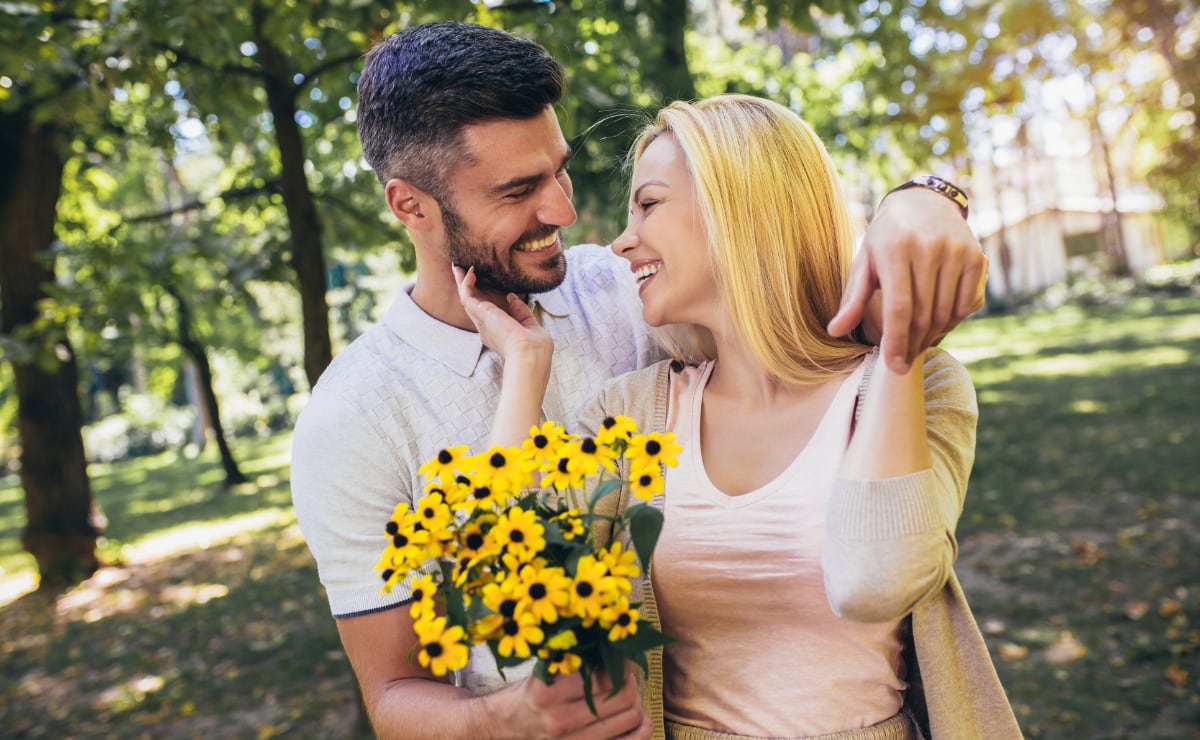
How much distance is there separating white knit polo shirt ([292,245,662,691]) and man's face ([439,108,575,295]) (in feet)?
0.59

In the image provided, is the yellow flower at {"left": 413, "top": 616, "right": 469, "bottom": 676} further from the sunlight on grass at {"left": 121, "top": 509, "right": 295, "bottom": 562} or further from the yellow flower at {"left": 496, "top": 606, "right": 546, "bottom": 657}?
the sunlight on grass at {"left": 121, "top": 509, "right": 295, "bottom": 562}

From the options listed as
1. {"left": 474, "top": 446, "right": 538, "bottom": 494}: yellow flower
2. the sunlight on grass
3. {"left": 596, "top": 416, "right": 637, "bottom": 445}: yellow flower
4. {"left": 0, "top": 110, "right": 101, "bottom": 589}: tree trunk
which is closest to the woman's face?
{"left": 596, "top": 416, "right": 637, "bottom": 445}: yellow flower

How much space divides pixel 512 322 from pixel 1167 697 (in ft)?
14.2

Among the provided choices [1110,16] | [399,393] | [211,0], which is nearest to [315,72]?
[211,0]

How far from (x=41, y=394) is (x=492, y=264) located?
9.42 metres

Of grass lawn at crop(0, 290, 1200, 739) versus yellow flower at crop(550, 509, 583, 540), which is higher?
yellow flower at crop(550, 509, 583, 540)

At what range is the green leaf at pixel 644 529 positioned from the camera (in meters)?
1.39

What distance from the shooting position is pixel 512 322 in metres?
2.29

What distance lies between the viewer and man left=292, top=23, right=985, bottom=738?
2.15 meters

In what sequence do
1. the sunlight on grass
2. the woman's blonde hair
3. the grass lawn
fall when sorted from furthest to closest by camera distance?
the sunlight on grass
the grass lawn
the woman's blonde hair

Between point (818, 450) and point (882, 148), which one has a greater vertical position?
point (882, 148)

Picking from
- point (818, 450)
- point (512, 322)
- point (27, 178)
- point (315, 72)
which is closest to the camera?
point (818, 450)

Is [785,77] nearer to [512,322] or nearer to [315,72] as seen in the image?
[315,72]

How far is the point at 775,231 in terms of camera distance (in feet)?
6.98
